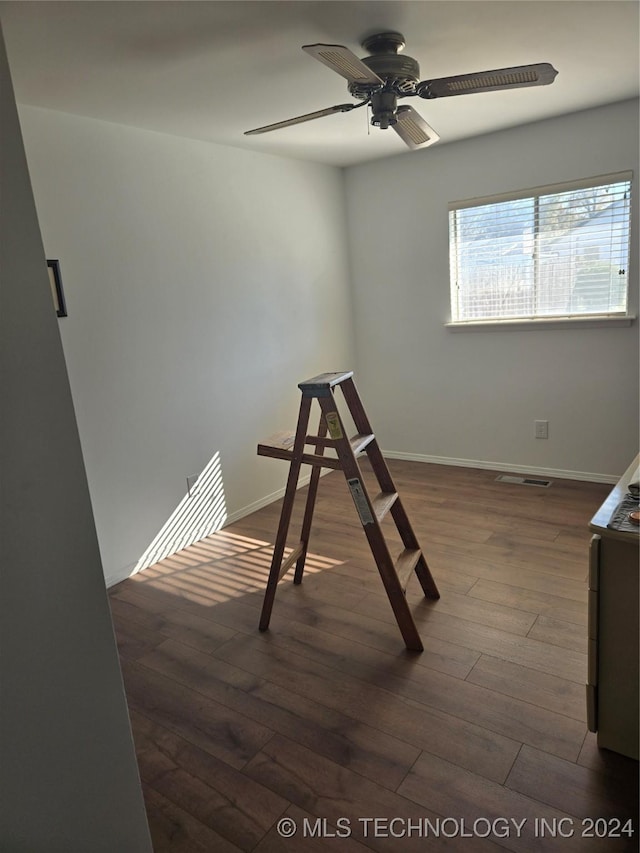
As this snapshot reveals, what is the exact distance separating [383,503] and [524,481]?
204 cm

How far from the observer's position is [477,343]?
4262 mm

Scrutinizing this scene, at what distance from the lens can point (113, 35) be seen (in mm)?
1903

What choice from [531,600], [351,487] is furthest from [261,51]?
[531,600]

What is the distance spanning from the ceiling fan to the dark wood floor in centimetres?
210

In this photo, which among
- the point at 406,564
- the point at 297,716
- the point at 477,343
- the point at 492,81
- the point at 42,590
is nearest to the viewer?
the point at 42,590

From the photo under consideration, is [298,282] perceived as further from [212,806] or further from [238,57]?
[212,806]

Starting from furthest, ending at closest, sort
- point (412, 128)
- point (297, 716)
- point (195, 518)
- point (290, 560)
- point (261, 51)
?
point (195, 518) → point (290, 560) → point (412, 128) → point (261, 51) → point (297, 716)

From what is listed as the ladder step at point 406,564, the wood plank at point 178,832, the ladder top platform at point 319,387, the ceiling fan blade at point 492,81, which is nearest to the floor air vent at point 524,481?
the ladder step at point 406,564

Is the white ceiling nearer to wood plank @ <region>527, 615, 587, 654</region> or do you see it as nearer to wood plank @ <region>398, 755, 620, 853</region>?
wood plank @ <region>527, 615, 587, 654</region>

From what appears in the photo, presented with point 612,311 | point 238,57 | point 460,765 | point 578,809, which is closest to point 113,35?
point 238,57

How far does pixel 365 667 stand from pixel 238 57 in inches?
96.1

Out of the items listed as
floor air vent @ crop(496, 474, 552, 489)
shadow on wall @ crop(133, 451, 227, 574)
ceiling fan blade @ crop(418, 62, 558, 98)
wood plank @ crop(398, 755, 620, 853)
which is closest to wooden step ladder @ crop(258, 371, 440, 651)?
wood plank @ crop(398, 755, 620, 853)

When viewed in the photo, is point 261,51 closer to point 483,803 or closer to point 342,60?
point 342,60

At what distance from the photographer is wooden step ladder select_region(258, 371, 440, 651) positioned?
2.23 meters
